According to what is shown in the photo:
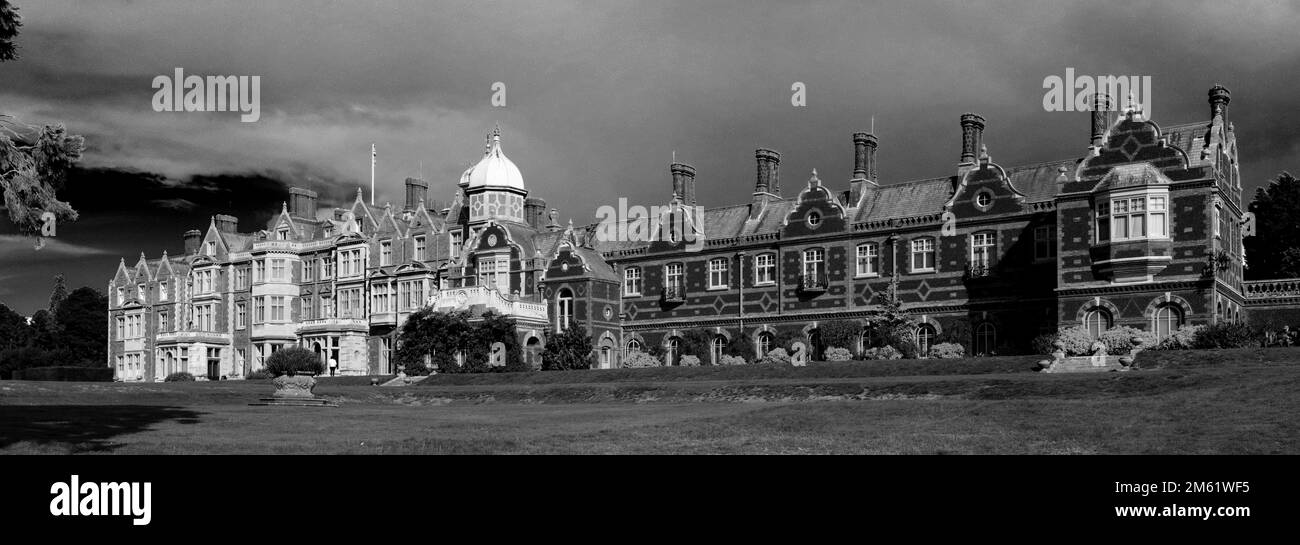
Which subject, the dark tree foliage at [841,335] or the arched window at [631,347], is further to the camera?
the arched window at [631,347]

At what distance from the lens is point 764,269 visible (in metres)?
54.0

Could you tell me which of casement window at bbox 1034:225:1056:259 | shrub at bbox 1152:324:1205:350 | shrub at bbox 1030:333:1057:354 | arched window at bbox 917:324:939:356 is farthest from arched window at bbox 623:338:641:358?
shrub at bbox 1152:324:1205:350

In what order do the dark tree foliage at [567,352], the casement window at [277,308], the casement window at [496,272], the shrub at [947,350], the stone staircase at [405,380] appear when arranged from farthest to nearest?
the casement window at [277,308] → the casement window at [496,272] → the dark tree foliage at [567,352] → the stone staircase at [405,380] → the shrub at [947,350]

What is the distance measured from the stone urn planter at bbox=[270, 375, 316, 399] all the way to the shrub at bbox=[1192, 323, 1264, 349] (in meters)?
26.2

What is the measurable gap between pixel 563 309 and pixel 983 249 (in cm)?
2010

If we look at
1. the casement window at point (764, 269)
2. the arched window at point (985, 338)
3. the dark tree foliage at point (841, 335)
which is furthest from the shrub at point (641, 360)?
the arched window at point (985, 338)

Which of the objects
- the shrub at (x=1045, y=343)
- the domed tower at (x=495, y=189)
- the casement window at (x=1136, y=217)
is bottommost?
the shrub at (x=1045, y=343)

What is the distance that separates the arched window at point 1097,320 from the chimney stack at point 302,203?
4825 cm

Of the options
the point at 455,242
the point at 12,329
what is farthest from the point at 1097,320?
the point at 12,329

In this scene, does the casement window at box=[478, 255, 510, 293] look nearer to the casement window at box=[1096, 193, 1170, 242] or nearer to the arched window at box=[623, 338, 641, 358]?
the arched window at box=[623, 338, 641, 358]

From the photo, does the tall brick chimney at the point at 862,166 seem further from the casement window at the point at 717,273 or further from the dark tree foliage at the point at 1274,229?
the dark tree foliage at the point at 1274,229

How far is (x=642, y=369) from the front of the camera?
149ft

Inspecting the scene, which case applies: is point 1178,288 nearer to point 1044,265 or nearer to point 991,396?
point 1044,265

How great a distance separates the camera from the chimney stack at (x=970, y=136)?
49.7 m
